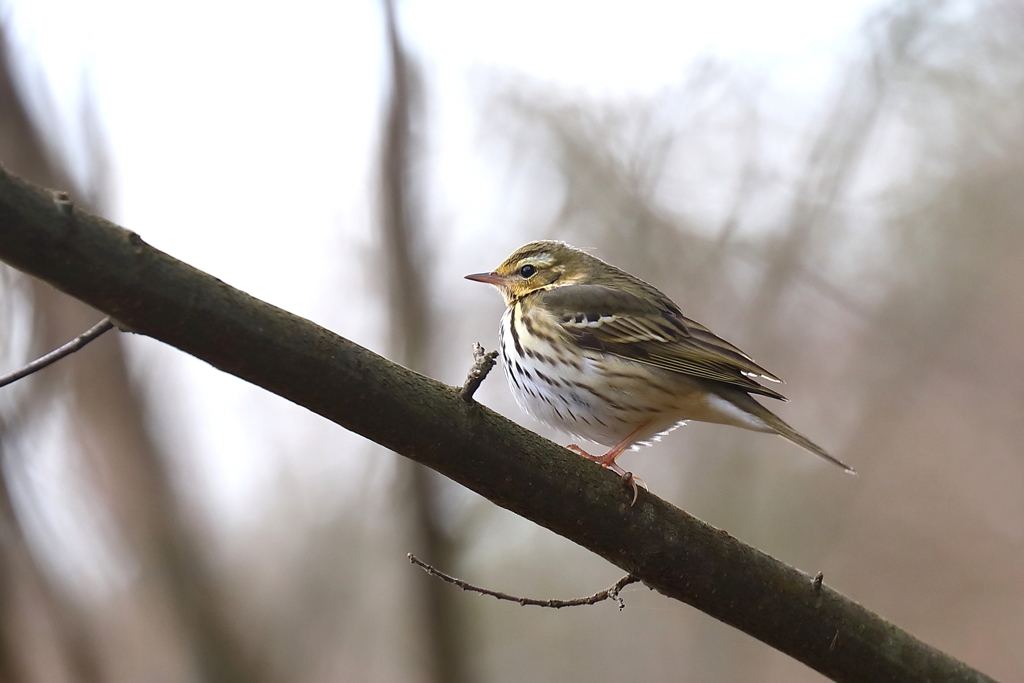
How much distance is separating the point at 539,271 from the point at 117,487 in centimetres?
369

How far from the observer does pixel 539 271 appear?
4.43 metres

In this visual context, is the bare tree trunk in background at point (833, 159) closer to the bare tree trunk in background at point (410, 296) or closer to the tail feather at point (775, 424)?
the bare tree trunk in background at point (410, 296)

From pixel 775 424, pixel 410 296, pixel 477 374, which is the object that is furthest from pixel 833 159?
pixel 477 374

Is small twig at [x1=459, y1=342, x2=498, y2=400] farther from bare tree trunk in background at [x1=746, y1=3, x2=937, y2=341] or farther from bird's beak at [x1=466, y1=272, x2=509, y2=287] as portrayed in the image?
bare tree trunk in background at [x1=746, y1=3, x2=937, y2=341]

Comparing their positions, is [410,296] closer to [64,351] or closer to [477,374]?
[477,374]

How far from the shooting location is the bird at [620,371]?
361 cm

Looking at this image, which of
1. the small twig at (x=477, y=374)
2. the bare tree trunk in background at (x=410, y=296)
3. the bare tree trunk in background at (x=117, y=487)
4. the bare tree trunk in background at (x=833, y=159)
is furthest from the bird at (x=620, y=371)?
the bare tree trunk in background at (x=833, y=159)

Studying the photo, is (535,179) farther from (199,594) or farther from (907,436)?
(199,594)

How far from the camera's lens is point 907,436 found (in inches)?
275

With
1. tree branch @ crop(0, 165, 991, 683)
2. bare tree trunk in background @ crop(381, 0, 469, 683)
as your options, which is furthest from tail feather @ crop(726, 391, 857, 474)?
bare tree trunk in background @ crop(381, 0, 469, 683)

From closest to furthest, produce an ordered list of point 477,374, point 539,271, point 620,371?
1. point 477,374
2. point 620,371
3. point 539,271

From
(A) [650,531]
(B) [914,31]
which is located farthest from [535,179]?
(A) [650,531]

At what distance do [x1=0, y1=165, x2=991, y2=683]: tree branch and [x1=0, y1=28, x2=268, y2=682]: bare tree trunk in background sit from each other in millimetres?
4086

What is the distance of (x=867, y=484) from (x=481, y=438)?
608cm
